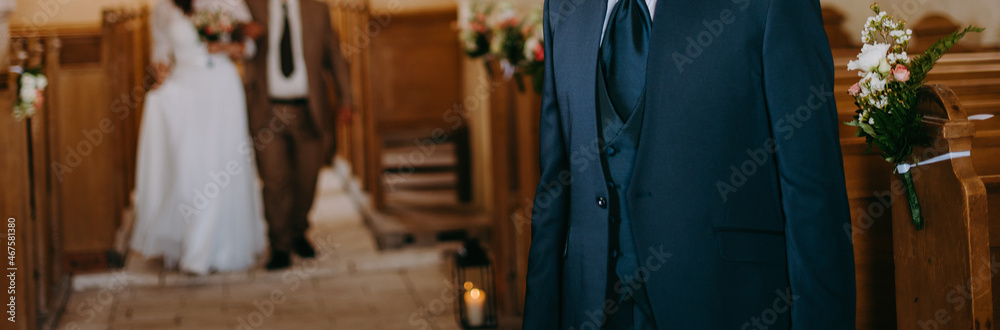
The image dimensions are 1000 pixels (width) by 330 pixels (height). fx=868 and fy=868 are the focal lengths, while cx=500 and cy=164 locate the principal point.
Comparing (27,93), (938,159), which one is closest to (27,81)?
(27,93)

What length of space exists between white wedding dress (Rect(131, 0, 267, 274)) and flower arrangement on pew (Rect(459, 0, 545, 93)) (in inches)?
63.3

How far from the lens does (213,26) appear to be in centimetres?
495

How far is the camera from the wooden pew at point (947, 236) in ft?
5.68

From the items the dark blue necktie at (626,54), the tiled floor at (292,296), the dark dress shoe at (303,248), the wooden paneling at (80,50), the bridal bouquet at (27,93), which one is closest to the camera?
the dark blue necktie at (626,54)

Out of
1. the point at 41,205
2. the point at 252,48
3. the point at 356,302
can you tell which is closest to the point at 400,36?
the point at 252,48

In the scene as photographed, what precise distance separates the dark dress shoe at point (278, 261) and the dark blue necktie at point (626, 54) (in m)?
3.87

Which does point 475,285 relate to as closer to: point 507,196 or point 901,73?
point 507,196

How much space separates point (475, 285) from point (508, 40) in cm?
108

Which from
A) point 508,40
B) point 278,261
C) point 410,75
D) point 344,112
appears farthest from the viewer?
point 410,75

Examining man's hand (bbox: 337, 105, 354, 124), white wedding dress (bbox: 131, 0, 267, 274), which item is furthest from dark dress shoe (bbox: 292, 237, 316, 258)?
man's hand (bbox: 337, 105, 354, 124)

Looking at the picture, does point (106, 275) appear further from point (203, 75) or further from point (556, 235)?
point (556, 235)

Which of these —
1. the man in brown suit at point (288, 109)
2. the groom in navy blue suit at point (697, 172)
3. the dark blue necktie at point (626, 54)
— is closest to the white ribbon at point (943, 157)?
the groom in navy blue suit at point (697, 172)

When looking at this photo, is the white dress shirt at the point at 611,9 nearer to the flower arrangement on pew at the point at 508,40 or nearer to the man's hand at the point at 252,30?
the flower arrangement on pew at the point at 508,40

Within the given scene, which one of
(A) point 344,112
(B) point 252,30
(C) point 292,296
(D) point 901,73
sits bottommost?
(C) point 292,296
